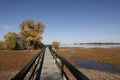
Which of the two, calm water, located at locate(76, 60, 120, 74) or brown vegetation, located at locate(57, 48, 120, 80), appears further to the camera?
calm water, located at locate(76, 60, 120, 74)

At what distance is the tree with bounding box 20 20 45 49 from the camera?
5100 centimetres

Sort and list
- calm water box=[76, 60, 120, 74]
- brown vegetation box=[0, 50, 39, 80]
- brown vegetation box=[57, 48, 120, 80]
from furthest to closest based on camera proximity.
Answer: calm water box=[76, 60, 120, 74] < brown vegetation box=[57, 48, 120, 80] < brown vegetation box=[0, 50, 39, 80]

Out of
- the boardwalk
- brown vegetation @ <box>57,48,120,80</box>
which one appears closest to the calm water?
brown vegetation @ <box>57,48,120,80</box>

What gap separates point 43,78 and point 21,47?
162 feet

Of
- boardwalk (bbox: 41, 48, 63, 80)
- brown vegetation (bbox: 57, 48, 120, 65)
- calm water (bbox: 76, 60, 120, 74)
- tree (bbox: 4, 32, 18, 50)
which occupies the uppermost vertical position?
tree (bbox: 4, 32, 18, 50)

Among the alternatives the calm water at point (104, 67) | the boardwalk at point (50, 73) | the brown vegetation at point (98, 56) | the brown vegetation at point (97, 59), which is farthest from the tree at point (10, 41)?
the boardwalk at point (50, 73)

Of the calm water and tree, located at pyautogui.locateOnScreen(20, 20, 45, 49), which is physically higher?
tree, located at pyautogui.locateOnScreen(20, 20, 45, 49)

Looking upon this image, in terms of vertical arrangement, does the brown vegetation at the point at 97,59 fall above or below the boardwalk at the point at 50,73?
below

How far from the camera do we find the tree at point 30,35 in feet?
167

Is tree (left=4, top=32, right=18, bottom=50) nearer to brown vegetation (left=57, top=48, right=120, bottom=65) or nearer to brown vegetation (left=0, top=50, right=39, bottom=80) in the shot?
brown vegetation (left=57, top=48, right=120, bottom=65)

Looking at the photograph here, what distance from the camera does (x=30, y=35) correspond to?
168 ft

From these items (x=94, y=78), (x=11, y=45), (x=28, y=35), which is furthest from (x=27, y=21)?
(x=94, y=78)

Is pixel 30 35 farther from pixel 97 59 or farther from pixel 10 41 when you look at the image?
pixel 97 59

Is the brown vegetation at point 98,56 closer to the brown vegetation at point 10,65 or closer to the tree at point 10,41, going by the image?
the brown vegetation at point 10,65
